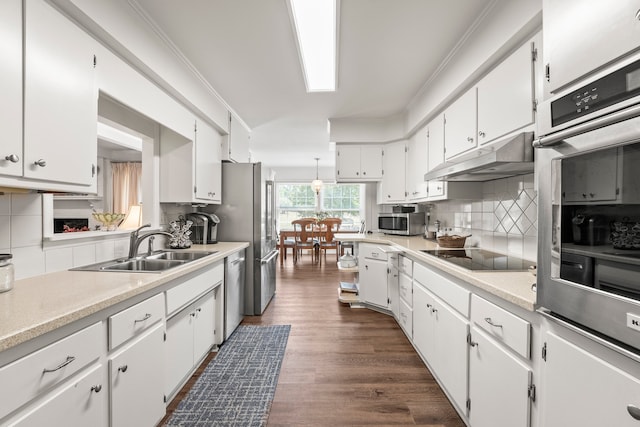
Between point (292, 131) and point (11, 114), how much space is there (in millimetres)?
3878

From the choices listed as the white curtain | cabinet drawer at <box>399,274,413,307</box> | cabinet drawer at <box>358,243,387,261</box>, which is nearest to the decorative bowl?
the white curtain

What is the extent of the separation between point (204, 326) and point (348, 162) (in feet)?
8.99

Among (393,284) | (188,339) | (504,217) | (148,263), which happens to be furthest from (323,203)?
(188,339)

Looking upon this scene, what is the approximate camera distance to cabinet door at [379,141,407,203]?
13.0 feet

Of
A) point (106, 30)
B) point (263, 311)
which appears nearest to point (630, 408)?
point (106, 30)

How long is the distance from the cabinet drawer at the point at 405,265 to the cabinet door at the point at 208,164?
1993mm

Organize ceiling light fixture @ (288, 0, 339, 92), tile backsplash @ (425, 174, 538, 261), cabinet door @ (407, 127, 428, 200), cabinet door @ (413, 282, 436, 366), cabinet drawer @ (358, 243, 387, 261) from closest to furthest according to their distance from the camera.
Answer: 1. ceiling light fixture @ (288, 0, 339, 92)
2. tile backsplash @ (425, 174, 538, 261)
3. cabinet door @ (413, 282, 436, 366)
4. cabinet door @ (407, 127, 428, 200)
5. cabinet drawer @ (358, 243, 387, 261)

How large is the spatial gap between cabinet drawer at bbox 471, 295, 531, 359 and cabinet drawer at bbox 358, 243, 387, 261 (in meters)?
1.87

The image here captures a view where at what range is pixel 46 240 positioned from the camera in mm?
1586

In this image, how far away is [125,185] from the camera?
14.1ft

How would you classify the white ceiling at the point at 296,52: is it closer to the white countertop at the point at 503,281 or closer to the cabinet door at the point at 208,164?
the cabinet door at the point at 208,164

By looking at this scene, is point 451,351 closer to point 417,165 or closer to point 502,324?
point 502,324

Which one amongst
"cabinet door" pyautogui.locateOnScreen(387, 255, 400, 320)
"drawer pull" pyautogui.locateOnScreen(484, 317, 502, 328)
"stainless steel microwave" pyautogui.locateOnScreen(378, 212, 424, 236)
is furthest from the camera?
"stainless steel microwave" pyautogui.locateOnScreen(378, 212, 424, 236)

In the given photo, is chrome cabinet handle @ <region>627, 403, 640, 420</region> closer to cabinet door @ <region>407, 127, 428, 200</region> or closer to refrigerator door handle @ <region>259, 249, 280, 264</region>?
cabinet door @ <region>407, 127, 428, 200</region>
